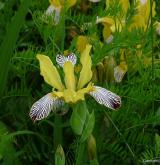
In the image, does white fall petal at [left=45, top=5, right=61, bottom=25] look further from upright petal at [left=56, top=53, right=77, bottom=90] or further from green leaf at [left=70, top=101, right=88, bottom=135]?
green leaf at [left=70, top=101, right=88, bottom=135]

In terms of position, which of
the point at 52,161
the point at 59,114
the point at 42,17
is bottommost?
the point at 52,161

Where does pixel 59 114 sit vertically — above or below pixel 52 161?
above

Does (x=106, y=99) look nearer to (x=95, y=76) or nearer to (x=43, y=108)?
(x=43, y=108)

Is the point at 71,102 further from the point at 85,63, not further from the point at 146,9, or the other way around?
the point at 146,9

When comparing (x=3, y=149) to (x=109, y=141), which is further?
(x=109, y=141)

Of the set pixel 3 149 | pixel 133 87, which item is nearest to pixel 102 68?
pixel 133 87

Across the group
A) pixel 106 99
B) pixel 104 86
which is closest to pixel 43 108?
pixel 106 99

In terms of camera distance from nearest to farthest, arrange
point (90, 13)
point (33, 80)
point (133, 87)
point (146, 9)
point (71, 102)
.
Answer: point (71, 102)
point (133, 87)
point (146, 9)
point (33, 80)
point (90, 13)

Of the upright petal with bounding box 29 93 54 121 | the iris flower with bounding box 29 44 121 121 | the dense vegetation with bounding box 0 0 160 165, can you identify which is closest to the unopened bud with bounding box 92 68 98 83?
the dense vegetation with bounding box 0 0 160 165
